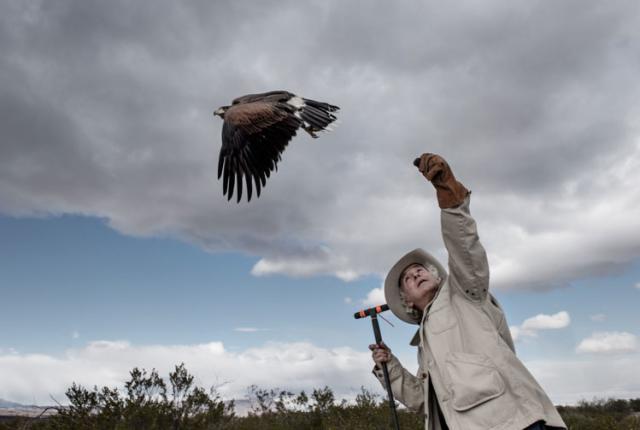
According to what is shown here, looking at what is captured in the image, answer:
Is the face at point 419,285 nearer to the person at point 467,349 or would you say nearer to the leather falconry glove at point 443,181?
the person at point 467,349

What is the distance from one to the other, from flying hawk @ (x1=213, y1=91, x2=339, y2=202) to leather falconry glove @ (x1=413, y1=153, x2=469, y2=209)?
3.55 m

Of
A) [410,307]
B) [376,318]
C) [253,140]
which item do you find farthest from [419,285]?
[253,140]

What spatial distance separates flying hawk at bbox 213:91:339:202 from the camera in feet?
19.6

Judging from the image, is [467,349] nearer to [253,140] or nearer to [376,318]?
[376,318]

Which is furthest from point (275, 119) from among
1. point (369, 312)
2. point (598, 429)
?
point (598, 429)

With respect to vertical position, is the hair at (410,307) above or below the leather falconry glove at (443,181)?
below

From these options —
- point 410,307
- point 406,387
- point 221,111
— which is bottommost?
point 406,387

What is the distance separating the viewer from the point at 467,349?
255cm

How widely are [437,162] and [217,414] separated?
21.2 ft

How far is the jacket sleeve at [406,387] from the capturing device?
3305 mm

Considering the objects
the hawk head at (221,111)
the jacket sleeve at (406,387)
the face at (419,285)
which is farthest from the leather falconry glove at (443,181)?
the hawk head at (221,111)

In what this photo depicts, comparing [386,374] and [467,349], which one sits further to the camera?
[386,374]

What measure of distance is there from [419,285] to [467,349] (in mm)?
608

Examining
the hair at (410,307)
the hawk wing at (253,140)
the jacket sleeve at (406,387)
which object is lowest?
the jacket sleeve at (406,387)
